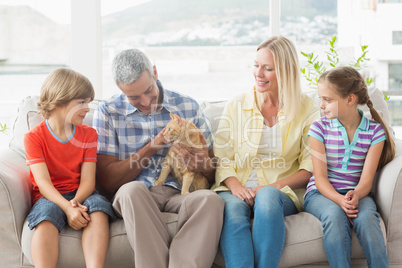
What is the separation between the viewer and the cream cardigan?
2281mm

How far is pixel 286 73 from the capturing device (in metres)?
2.29

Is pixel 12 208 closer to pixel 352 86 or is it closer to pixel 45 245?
pixel 45 245

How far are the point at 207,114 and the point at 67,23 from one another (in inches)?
58.3

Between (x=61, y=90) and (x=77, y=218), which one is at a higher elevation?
(x=61, y=90)

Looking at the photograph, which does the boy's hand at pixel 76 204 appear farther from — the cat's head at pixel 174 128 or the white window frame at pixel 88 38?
the white window frame at pixel 88 38

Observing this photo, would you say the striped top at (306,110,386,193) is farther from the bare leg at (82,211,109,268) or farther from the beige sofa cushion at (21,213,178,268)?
the bare leg at (82,211,109,268)

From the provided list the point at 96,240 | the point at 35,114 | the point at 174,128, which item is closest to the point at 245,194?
the point at 174,128

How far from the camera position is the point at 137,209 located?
1878mm

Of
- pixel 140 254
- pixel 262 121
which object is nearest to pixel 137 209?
pixel 140 254

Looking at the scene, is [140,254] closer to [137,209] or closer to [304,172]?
[137,209]

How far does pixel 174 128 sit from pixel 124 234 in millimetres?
517

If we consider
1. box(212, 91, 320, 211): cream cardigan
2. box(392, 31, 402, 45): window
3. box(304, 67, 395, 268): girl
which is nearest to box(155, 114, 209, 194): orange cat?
box(212, 91, 320, 211): cream cardigan

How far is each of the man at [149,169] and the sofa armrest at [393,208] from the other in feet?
2.27

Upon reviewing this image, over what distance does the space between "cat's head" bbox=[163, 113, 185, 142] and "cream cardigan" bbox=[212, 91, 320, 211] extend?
0.83ft
